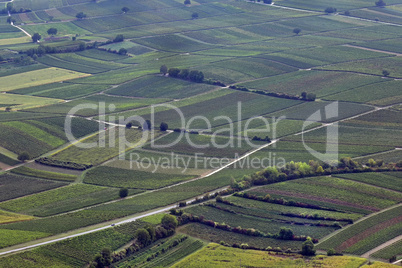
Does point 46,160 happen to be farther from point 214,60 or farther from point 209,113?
point 214,60

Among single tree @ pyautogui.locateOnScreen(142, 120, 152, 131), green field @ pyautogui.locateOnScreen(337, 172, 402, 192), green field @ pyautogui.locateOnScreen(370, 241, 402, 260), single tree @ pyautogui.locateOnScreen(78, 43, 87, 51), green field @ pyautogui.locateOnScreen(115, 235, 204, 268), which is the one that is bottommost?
green field @ pyautogui.locateOnScreen(115, 235, 204, 268)

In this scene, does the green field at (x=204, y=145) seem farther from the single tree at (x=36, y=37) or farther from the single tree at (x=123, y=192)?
the single tree at (x=36, y=37)

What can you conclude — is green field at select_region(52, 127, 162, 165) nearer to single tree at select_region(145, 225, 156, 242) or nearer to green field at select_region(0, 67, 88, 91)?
single tree at select_region(145, 225, 156, 242)

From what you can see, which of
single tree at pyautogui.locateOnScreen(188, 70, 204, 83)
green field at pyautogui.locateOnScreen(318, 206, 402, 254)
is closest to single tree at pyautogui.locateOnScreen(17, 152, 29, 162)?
single tree at pyautogui.locateOnScreen(188, 70, 204, 83)

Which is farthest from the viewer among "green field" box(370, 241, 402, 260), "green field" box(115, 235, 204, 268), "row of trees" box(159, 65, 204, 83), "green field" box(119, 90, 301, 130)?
"row of trees" box(159, 65, 204, 83)

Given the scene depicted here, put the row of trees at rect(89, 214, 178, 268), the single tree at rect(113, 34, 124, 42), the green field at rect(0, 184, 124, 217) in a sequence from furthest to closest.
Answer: the single tree at rect(113, 34, 124, 42)
the green field at rect(0, 184, 124, 217)
the row of trees at rect(89, 214, 178, 268)

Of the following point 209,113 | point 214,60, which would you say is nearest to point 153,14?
point 214,60

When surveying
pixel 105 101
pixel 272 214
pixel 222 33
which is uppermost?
pixel 222 33
